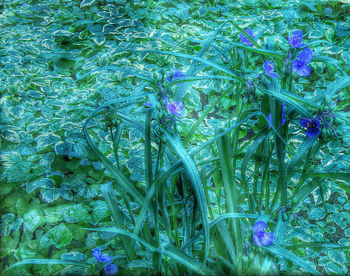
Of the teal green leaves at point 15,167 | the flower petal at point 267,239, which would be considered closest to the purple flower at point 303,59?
the flower petal at point 267,239

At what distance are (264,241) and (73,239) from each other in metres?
0.62

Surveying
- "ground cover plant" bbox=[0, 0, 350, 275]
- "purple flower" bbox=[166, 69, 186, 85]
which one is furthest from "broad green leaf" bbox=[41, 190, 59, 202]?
"purple flower" bbox=[166, 69, 186, 85]

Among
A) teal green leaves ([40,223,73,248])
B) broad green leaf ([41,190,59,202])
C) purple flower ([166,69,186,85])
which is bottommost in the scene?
teal green leaves ([40,223,73,248])

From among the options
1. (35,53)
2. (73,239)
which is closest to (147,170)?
(73,239)

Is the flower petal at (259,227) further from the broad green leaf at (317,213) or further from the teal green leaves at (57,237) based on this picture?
the teal green leaves at (57,237)

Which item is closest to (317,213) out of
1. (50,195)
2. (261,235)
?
(261,235)

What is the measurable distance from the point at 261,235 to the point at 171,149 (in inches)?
12.5

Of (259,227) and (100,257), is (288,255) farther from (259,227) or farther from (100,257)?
(100,257)

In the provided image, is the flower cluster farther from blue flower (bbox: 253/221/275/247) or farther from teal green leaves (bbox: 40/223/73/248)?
blue flower (bbox: 253/221/275/247)

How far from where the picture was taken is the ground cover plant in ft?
2.58

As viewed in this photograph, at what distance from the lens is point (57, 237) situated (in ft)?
3.26

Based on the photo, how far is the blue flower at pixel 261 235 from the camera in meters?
0.74

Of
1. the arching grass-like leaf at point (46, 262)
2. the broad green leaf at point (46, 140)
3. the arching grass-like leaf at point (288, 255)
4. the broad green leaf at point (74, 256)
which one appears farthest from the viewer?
the broad green leaf at point (46, 140)

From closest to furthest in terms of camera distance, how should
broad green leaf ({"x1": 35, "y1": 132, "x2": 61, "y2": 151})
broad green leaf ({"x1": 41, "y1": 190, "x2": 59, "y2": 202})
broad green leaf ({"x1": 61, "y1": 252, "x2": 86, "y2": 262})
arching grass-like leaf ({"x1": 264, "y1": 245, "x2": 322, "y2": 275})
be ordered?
1. arching grass-like leaf ({"x1": 264, "y1": 245, "x2": 322, "y2": 275})
2. broad green leaf ({"x1": 61, "y1": 252, "x2": 86, "y2": 262})
3. broad green leaf ({"x1": 41, "y1": 190, "x2": 59, "y2": 202})
4. broad green leaf ({"x1": 35, "y1": 132, "x2": 61, "y2": 151})
